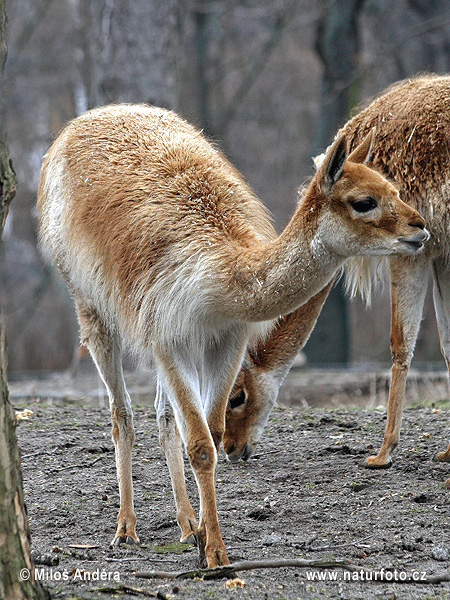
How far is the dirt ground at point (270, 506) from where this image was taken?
140 inches

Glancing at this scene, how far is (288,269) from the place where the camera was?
12.8 feet

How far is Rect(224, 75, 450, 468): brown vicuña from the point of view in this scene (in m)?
5.32

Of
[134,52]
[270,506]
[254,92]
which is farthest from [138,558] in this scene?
[254,92]

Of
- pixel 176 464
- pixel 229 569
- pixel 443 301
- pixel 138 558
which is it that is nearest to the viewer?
pixel 229 569

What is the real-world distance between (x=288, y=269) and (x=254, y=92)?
22.5 metres

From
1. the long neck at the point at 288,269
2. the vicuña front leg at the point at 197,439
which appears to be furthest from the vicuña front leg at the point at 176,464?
the long neck at the point at 288,269

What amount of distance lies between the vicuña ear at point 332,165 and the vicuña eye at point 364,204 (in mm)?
140

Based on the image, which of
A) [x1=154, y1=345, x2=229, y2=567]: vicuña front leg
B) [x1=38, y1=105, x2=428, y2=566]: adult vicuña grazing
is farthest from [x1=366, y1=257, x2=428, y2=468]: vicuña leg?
[x1=154, y1=345, x2=229, y2=567]: vicuña front leg

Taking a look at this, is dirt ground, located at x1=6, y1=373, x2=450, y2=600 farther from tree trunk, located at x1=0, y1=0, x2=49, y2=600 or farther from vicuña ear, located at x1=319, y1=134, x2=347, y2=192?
vicuña ear, located at x1=319, y1=134, x2=347, y2=192

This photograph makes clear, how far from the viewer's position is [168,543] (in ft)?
14.9

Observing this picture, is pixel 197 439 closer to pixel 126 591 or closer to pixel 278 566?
pixel 278 566

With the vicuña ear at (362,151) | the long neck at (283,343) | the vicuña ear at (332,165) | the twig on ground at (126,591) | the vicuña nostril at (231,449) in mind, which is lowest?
the vicuña nostril at (231,449)

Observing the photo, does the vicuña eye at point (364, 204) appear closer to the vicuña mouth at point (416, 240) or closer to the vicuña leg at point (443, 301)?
the vicuña mouth at point (416, 240)

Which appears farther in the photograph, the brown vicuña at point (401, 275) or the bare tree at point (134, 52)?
the bare tree at point (134, 52)
